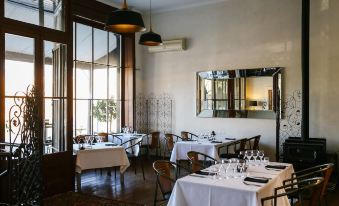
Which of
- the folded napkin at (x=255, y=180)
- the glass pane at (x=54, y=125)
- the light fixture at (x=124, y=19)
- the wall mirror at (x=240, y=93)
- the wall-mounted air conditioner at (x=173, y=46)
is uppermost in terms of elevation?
the wall-mounted air conditioner at (x=173, y=46)

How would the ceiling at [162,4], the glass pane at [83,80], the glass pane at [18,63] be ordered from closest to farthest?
1. the glass pane at [18,63]
2. the glass pane at [83,80]
3. the ceiling at [162,4]

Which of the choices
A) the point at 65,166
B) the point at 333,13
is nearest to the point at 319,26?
the point at 333,13

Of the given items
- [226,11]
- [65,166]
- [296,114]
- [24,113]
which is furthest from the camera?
[226,11]

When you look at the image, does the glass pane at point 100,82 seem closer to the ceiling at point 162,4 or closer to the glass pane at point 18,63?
the ceiling at point 162,4

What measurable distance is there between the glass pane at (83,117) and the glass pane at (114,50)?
1356 mm

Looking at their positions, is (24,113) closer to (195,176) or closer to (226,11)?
(195,176)

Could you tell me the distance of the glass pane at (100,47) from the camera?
812 cm

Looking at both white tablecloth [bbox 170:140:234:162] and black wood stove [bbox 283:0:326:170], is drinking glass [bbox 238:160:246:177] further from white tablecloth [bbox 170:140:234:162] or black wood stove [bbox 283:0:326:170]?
black wood stove [bbox 283:0:326:170]

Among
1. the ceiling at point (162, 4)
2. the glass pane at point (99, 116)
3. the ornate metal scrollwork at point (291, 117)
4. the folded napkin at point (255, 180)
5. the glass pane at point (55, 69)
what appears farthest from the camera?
the ceiling at point (162, 4)

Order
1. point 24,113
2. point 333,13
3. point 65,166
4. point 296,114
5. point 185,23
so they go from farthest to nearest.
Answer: point 185,23 → point 296,114 → point 333,13 → point 65,166 → point 24,113

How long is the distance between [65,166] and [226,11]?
4968 millimetres

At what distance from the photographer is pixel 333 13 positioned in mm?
6758

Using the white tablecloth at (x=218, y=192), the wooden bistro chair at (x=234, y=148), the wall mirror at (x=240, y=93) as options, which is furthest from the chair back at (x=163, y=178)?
the wall mirror at (x=240, y=93)

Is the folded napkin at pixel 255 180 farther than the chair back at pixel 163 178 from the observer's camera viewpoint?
No
